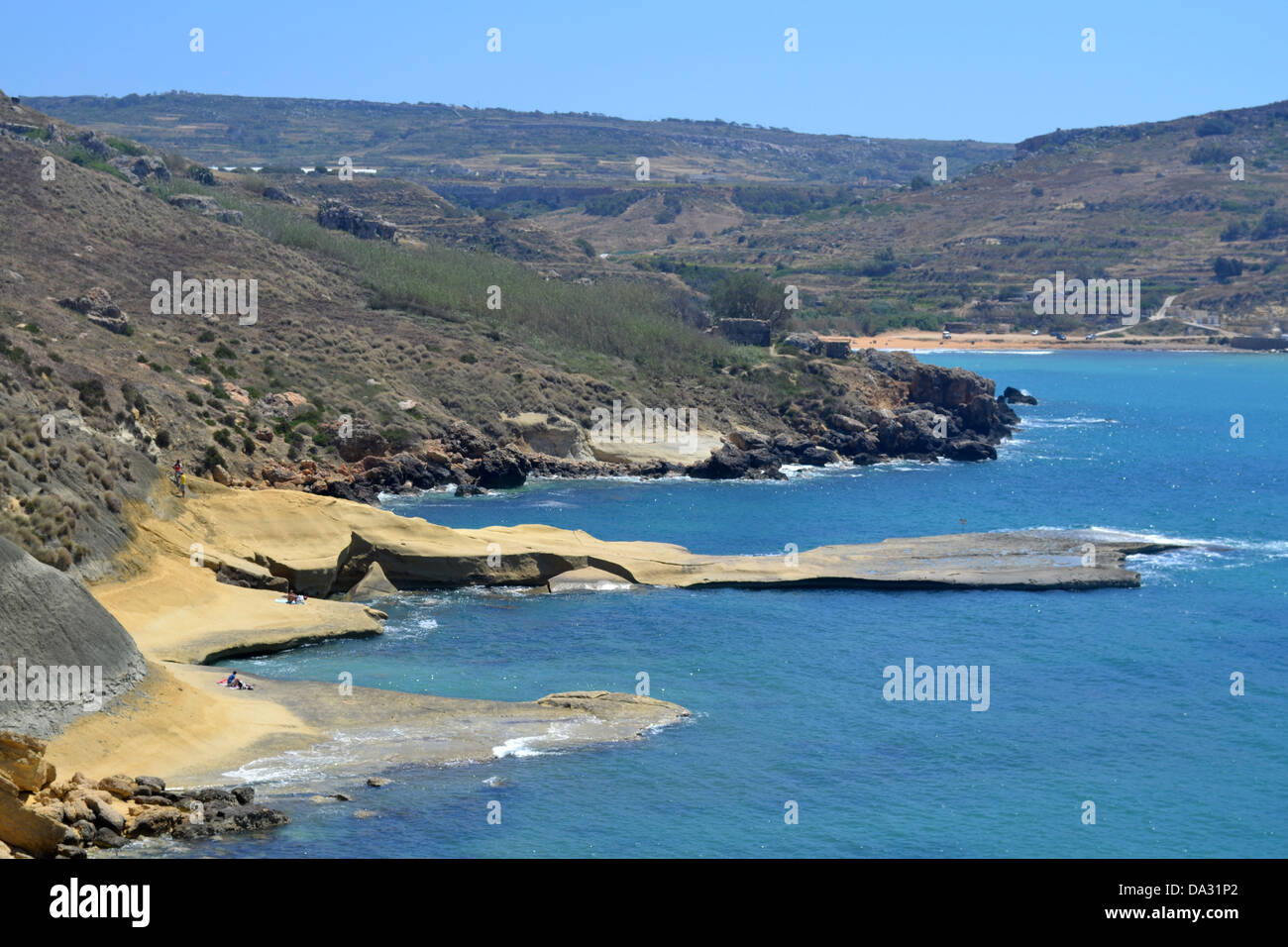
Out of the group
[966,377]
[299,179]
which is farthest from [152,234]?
[299,179]

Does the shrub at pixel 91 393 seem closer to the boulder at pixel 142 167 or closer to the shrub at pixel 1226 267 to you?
the boulder at pixel 142 167

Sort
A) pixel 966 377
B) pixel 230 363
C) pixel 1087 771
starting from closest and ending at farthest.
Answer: pixel 1087 771 → pixel 230 363 → pixel 966 377

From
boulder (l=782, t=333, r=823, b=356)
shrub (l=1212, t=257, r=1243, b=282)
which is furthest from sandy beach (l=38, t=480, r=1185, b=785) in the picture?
shrub (l=1212, t=257, r=1243, b=282)

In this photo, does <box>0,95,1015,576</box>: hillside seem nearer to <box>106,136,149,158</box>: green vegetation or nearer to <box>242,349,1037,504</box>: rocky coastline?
<box>242,349,1037,504</box>: rocky coastline

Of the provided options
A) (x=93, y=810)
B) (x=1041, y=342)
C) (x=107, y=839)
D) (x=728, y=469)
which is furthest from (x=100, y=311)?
(x=1041, y=342)

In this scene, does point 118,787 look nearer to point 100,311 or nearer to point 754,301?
point 100,311

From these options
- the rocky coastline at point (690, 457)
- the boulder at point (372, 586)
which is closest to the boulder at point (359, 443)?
the rocky coastline at point (690, 457)

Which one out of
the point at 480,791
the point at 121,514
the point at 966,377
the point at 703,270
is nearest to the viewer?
the point at 480,791

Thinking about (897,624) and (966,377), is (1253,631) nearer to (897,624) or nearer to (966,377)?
(897,624)
